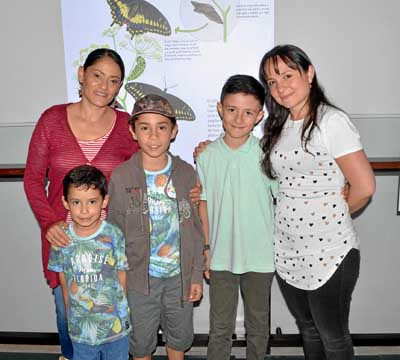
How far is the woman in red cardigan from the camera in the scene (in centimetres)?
175

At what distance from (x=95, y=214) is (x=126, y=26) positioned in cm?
108

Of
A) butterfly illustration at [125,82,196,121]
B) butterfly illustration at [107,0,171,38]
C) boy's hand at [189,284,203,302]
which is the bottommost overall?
boy's hand at [189,284,203,302]

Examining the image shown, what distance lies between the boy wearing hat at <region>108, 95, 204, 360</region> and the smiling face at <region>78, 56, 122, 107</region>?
144mm

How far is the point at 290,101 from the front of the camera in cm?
157

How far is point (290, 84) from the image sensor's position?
1.56 meters

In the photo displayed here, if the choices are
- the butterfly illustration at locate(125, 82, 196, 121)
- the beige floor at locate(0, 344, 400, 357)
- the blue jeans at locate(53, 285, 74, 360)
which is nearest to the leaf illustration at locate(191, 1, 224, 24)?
the butterfly illustration at locate(125, 82, 196, 121)

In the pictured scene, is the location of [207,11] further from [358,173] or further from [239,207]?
[358,173]

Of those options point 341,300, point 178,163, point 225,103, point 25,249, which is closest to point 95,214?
point 178,163

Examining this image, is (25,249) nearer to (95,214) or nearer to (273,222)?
(95,214)

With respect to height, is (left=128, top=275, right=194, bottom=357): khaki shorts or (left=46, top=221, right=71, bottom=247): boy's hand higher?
(left=46, top=221, right=71, bottom=247): boy's hand

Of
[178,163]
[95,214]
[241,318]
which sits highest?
[178,163]

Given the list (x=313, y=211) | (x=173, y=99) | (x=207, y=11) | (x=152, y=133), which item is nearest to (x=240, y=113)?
(x=152, y=133)

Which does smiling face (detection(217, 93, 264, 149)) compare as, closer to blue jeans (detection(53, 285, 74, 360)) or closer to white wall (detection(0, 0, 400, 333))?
white wall (detection(0, 0, 400, 333))

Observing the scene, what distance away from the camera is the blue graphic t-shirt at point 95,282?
1.64m
